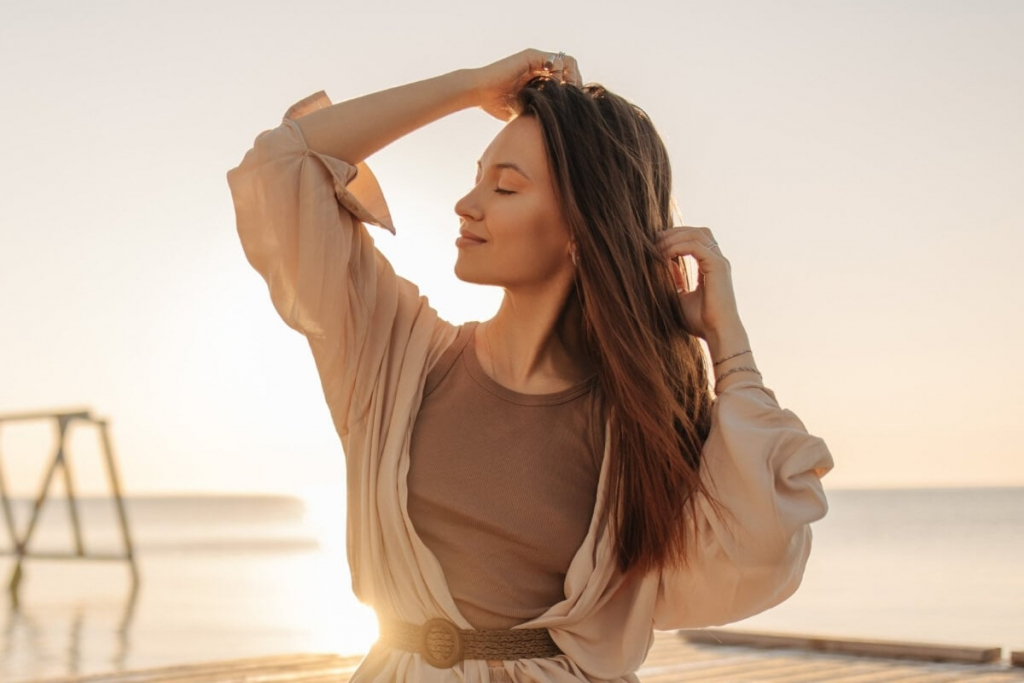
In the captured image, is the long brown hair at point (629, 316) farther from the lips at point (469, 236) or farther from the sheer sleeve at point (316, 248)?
the sheer sleeve at point (316, 248)

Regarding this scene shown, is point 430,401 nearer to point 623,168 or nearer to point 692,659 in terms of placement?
point 623,168

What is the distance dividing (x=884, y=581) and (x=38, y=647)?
9.43 meters

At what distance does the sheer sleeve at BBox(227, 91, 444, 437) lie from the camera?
167 cm

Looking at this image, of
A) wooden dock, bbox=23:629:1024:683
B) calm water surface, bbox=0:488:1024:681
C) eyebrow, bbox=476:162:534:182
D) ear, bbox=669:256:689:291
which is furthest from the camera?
calm water surface, bbox=0:488:1024:681

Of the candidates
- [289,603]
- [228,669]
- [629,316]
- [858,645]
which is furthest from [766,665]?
[289,603]

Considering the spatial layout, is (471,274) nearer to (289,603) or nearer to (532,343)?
(532,343)

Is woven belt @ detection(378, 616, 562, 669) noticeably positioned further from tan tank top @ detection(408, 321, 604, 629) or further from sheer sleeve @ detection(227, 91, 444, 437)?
sheer sleeve @ detection(227, 91, 444, 437)

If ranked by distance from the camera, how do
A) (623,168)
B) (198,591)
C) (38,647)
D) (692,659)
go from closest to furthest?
1. (623,168)
2. (692,659)
3. (38,647)
4. (198,591)

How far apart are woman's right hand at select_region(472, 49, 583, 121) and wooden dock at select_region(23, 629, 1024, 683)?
297 centimetres

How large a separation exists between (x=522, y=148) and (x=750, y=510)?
57cm

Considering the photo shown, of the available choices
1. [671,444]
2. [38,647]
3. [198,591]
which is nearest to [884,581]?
[198,591]

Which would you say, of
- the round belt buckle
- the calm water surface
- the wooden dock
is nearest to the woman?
the round belt buckle

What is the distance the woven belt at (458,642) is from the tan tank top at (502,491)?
0.02m

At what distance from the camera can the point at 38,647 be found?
787cm
